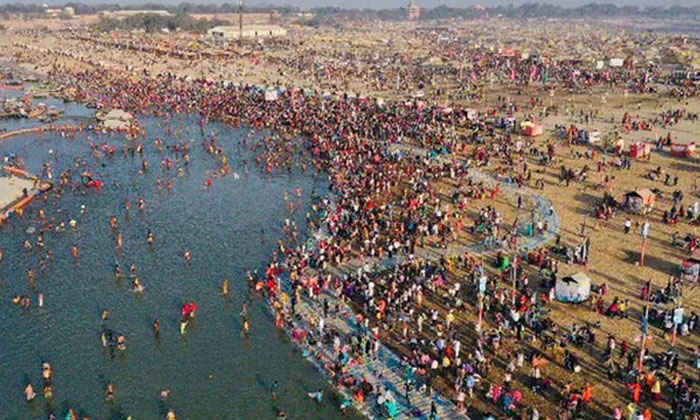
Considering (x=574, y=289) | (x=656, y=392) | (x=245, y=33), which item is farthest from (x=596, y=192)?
(x=245, y=33)

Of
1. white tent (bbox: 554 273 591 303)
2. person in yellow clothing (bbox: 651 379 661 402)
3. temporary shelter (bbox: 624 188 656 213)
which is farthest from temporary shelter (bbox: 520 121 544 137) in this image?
person in yellow clothing (bbox: 651 379 661 402)

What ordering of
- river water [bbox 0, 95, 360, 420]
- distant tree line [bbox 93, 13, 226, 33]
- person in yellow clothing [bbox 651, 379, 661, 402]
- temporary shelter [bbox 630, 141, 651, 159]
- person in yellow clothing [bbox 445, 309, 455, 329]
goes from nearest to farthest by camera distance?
1. person in yellow clothing [bbox 651, 379, 661, 402]
2. river water [bbox 0, 95, 360, 420]
3. person in yellow clothing [bbox 445, 309, 455, 329]
4. temporary shelter [bbox 630, 141, 651, 159]
5. distant tree line [bbox 93, 13, 226, 33]

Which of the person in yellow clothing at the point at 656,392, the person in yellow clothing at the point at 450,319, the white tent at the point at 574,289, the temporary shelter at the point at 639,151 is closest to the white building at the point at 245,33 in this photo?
the temporary shelter at the point at 639,151

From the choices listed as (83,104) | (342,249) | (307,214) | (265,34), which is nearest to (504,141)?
(307,214)

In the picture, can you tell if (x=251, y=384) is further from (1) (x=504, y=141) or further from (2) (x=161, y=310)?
(1) (x=504, y=141)

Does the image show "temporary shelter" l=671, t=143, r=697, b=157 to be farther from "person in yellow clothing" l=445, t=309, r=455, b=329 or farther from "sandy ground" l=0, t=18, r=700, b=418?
"person in yellow clothing" l=445, t=309, r=455, b=329

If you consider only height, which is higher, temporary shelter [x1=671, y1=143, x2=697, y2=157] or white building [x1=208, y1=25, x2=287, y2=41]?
white building [x1=208, y1=25, x2=287, y2=41]
